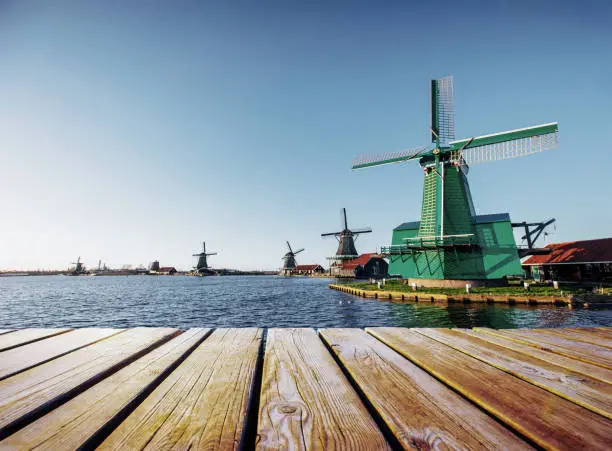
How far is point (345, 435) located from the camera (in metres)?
1.03

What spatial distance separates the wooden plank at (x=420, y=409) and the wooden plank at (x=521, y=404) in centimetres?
7

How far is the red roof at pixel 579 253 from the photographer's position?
1362 inches

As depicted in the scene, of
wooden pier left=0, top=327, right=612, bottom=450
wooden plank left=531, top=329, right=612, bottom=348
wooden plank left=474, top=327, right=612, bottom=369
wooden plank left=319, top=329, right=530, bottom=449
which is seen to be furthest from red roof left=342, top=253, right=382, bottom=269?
wooden plank left=319, top=329, right=530, bottom=449

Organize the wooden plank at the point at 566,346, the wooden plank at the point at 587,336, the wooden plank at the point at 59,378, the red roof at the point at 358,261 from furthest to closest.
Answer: the red roof at the point at 358,261 < the wooden plank at the point at 587,336 < the wooden plank at the point at 566,346 < the wooden plank at the point at 59,378

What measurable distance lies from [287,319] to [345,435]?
57.8 ft

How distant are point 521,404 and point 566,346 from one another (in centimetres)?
151

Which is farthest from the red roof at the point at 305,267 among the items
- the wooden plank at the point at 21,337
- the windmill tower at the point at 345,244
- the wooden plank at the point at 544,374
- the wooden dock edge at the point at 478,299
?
the wooden plank at the point at 544,374

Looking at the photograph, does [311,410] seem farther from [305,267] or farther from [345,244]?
[305,267]

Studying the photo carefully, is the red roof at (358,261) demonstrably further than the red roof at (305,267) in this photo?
No

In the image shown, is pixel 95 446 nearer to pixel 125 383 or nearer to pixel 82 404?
pixel 82 404

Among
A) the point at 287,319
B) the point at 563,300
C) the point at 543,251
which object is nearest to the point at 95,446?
the point at 287,319

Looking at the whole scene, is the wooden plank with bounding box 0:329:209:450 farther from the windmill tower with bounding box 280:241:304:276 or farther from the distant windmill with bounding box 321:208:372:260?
the windmill tower with bounding box 280:241:304:276

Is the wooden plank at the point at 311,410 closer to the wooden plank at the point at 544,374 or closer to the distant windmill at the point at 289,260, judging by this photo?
the wooden plank at the point at 544,374

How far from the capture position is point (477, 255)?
29109 mm
